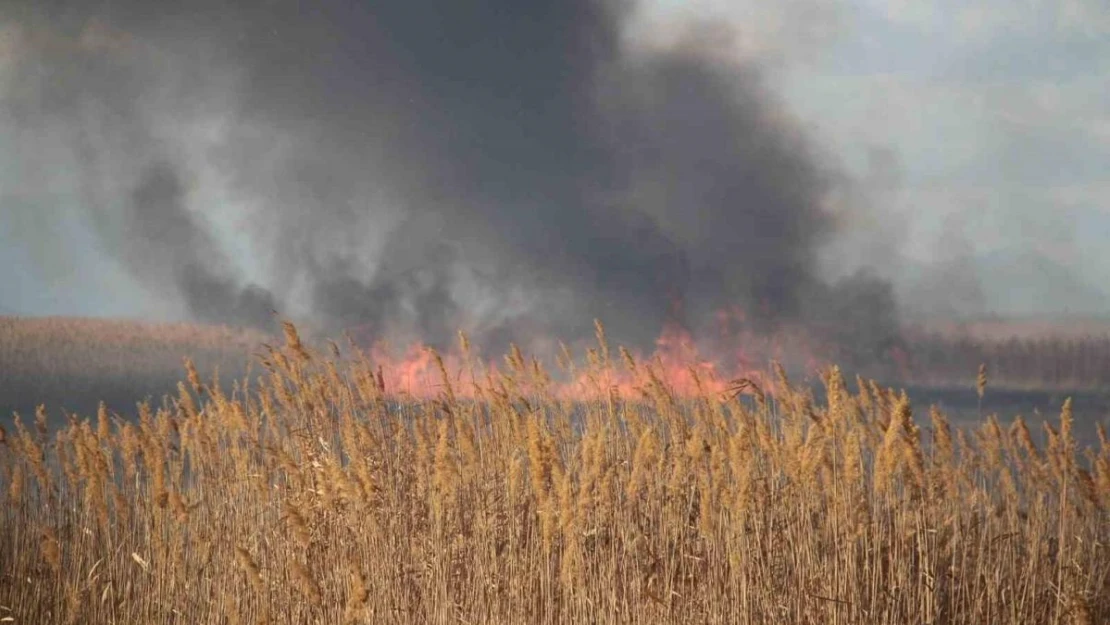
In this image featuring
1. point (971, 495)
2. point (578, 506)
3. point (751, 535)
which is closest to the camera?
point (578, 506)

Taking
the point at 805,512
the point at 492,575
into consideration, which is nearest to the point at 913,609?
the point at 805,512

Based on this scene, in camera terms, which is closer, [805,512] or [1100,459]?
[805,512]

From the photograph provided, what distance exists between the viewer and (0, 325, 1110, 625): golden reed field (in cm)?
420

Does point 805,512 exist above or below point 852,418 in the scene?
below

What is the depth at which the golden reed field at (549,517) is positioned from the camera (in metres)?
4.20

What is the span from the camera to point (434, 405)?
19.6ft

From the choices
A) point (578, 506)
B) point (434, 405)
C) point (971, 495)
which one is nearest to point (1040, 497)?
point (971, 495)

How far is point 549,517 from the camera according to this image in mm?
3701

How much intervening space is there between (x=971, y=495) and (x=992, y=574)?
1.47 ft

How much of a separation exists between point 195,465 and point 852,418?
11.4ft

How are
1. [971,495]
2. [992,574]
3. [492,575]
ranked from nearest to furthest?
[492,575] → [992,574] → [971,495]

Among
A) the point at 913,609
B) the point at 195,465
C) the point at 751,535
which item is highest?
the point at 195,465

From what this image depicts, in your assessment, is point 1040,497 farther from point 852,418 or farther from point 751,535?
point 751,535

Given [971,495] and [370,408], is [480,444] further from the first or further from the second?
[971,495]
